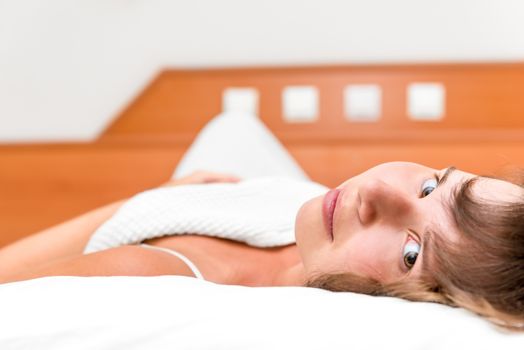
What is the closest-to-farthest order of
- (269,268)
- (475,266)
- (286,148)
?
(475,266) < (269,268) < (286,148)

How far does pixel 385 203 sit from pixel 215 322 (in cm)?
31

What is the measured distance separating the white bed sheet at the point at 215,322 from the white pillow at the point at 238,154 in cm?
89

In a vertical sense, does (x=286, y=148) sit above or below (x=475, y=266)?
below

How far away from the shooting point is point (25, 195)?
1.62m

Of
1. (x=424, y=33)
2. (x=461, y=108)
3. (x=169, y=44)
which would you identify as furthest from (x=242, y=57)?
(x=461, y=108)

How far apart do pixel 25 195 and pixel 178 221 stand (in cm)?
74

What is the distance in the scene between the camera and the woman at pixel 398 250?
642mm

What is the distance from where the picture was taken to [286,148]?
160 cm

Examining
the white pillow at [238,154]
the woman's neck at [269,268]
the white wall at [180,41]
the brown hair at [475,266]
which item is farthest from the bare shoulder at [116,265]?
the white wall at [180,41]

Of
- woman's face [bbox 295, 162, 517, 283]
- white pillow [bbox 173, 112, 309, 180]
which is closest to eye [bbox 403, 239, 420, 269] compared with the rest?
woman's face [bbox 295, 162, 517, 283]

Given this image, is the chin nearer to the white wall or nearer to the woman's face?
the woman's face

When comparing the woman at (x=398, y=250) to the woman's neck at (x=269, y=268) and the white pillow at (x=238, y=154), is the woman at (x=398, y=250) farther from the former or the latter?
the white pillow at (x=238, y=154)

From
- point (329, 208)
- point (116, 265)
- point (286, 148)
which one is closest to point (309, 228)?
point (329, 208)

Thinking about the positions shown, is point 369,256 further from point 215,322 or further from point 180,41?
point 180,41
